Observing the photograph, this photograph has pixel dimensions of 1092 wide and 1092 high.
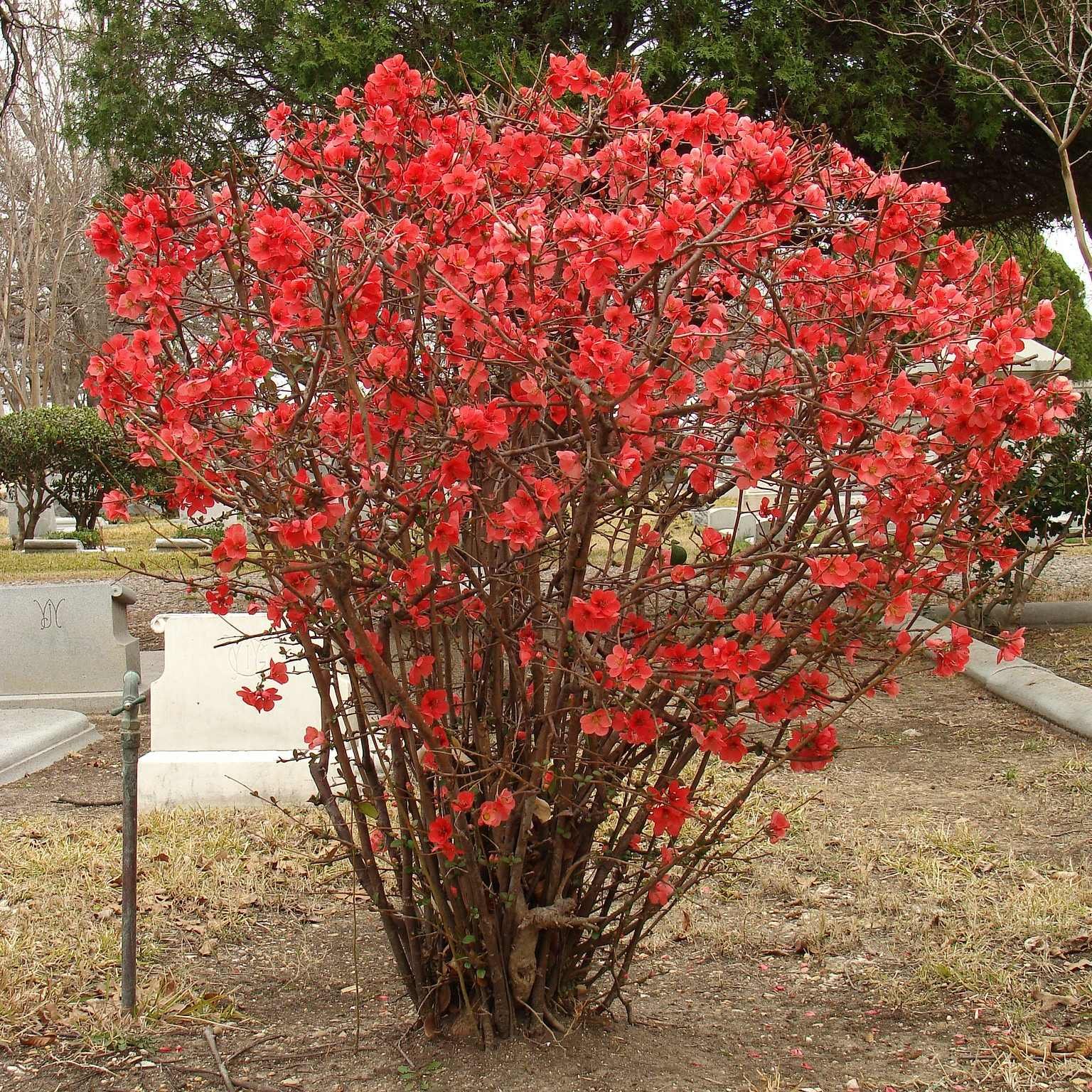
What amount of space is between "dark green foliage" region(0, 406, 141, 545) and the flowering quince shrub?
15885mm

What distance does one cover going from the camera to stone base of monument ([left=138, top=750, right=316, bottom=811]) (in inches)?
217

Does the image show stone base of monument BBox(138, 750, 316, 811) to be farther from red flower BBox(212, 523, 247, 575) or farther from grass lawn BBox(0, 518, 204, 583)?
grass lawn BBox(0, 518, 204, 583)

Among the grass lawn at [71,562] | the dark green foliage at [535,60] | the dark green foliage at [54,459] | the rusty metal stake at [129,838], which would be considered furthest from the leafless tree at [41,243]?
the rusty metal stake at [129,838]

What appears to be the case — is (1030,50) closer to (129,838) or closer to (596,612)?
(596,612)

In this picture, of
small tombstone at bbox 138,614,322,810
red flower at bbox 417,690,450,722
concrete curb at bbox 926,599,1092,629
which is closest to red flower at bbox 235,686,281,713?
red flower at bbox 417,690,450,722

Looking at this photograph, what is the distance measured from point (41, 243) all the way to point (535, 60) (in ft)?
74.2

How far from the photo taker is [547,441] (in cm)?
267

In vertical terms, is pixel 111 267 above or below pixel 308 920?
above

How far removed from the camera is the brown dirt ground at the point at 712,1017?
9.66ft

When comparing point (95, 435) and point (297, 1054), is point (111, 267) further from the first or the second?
point (95, 435)

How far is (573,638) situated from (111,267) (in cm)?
133

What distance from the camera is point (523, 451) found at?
7.97 ft

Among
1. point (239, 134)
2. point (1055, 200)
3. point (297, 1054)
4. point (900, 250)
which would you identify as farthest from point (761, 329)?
point (1055, 200)

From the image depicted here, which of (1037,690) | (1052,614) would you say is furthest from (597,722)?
(1052,614)
